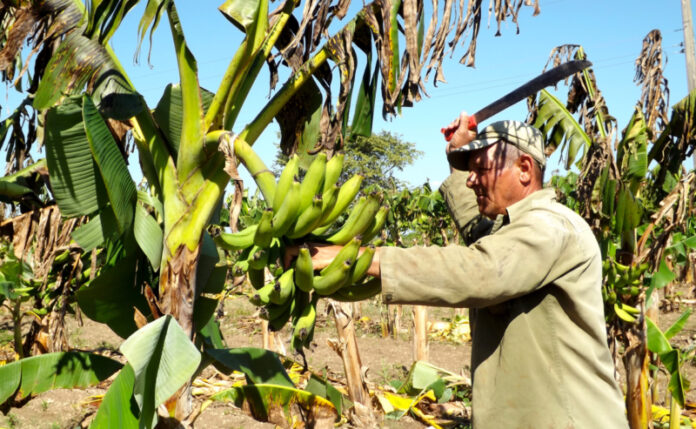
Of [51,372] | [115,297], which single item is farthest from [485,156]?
[51,372]

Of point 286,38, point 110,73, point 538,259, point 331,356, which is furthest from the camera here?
point 331,356

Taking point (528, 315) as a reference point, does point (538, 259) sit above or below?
above

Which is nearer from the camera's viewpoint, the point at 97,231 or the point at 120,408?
the point at 120,408

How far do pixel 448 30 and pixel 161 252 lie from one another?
1522 mm

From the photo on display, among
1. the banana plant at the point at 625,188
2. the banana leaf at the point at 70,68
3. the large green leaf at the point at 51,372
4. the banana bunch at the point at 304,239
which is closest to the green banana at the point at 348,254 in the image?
the banana bunch at the point at 304,239

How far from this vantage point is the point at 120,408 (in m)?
2.11

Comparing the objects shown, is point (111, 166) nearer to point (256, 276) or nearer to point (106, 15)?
point (106, 15)

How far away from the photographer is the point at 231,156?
84.3 inches

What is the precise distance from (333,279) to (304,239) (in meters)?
0.22

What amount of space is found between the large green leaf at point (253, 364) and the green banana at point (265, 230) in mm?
1194

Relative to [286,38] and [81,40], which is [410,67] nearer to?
[286,38]

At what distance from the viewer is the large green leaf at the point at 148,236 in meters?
2.49

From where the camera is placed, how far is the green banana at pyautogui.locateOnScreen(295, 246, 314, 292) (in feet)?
5.48

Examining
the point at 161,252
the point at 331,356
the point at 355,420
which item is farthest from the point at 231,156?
the point at 331,356
